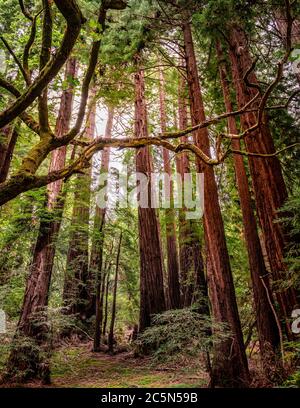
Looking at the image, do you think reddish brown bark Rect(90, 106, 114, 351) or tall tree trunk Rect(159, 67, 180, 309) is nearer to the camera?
reddish brown bark Rect(90, 106, 114, 351)

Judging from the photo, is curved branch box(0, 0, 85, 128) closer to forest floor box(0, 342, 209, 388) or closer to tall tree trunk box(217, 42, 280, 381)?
forest floor box(0, 342, 209, 388)

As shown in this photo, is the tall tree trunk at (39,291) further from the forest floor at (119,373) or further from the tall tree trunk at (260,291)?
the tall tree trunk at (260,291)

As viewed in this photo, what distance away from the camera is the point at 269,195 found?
5.96 m

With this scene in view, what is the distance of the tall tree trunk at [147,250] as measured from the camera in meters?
8.87

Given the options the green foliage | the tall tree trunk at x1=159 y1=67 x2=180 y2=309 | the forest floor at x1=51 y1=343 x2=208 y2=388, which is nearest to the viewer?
the green foliage

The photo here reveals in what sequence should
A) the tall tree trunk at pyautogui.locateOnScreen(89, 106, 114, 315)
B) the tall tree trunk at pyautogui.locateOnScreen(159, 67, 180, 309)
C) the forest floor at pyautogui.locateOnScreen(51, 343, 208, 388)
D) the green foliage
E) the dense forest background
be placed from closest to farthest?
the dense forest background → the green foliage → the forest floor at pyautogui.locateOnScreen(51, 343, 208, 388) → the tall tree trunk at pyautogui.locateOnScreen(89, 106, 114, 315) → the tall tree trunk at pyautogui.locateOnScreen(159, 67, 180, 309)

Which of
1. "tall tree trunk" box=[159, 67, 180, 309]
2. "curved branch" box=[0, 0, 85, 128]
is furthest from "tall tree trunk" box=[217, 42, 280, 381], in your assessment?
"curved branch" box=[0, 0, 85, 128]

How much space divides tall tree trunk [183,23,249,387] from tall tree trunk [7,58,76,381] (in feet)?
10.2

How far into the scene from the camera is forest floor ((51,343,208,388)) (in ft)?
19.6

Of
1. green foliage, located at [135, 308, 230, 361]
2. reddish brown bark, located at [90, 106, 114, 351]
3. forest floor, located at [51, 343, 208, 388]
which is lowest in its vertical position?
forest floor, located at [51, 343, 208, 388]

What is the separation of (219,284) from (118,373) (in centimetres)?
326

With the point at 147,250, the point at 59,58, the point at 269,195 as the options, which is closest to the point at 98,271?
the point at 147,250

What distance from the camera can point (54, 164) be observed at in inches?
294
